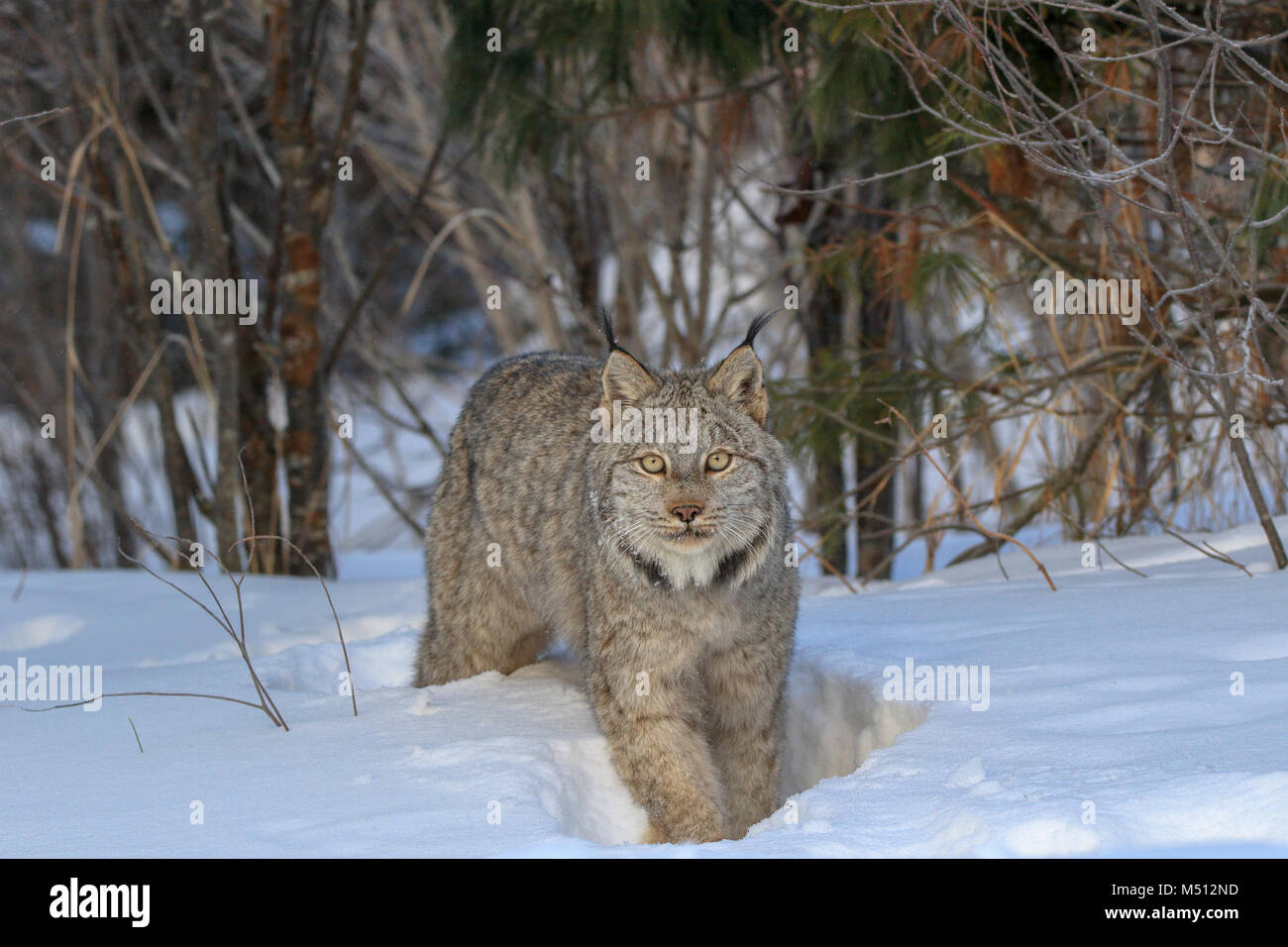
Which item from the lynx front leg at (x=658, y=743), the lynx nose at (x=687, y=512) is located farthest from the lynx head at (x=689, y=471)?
the lynx front leg at (x=658, y=743)

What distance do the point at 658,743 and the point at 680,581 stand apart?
1.56 feet

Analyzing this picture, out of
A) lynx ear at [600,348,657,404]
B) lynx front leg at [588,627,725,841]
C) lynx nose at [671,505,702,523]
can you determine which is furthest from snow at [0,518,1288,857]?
lynx ear at [600,348,657,404]

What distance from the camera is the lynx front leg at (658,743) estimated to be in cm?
376

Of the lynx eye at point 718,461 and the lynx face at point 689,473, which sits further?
the lynx eye at point 718,461

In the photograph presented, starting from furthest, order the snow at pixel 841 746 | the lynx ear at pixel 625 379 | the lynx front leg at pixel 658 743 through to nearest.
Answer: the lynx ear at pixel 625 379
the lynx front leg at pixel 658 743
the snow at pixel 841 746

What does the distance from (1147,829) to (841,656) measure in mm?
1887

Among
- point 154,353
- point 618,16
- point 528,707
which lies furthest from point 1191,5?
point 154,353

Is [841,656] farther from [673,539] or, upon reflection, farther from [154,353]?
[154,353]

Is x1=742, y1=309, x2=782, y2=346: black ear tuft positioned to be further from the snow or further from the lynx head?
the snow

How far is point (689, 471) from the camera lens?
3.78 meters

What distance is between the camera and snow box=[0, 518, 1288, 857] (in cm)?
272

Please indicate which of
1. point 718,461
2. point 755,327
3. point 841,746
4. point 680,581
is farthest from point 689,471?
point 841,746

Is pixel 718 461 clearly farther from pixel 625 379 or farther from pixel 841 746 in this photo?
pixel 841 746

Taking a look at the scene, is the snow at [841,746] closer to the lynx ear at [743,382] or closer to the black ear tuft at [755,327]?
the lynx ear at [743,382]
